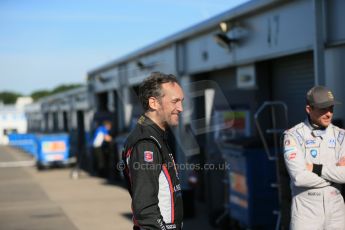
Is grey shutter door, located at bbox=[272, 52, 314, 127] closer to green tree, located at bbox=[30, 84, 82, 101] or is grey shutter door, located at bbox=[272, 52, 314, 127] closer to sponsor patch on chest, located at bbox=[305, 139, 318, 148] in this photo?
sponsor patch on chest, located at bbox=[305, 139, 318, 148]

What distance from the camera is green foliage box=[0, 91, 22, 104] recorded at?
14475cm

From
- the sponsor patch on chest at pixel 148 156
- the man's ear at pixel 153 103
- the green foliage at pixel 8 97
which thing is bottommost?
the sponsor patch on chest at pixel 148 156

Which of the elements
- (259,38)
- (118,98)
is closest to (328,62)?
(259,38)

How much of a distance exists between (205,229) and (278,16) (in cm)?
337

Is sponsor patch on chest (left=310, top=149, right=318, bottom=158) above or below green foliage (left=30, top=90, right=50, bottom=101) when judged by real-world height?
below

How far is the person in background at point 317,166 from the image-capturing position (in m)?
3.75

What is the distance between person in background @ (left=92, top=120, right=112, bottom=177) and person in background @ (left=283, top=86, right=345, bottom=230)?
11319 millimetres

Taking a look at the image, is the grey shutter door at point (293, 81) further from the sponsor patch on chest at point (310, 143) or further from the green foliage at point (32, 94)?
the green foliage at point (32, 94)

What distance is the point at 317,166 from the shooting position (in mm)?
3848

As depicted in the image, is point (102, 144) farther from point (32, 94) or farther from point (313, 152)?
point (32, 94)

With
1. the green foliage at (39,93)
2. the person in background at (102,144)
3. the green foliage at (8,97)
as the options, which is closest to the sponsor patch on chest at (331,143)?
the person in background at (102,144)

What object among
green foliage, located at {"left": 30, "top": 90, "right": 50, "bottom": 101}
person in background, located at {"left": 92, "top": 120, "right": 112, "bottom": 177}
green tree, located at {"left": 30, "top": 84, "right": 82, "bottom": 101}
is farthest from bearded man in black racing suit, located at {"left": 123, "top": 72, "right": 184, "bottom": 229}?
green foliage, located at {"left": 30, "top": 90, "right": 50, "bottom": 101}

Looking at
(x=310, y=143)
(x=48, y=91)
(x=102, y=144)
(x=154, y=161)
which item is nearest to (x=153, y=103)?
(x=154, y=161)

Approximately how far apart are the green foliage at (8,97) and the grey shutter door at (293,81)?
141846 mm
